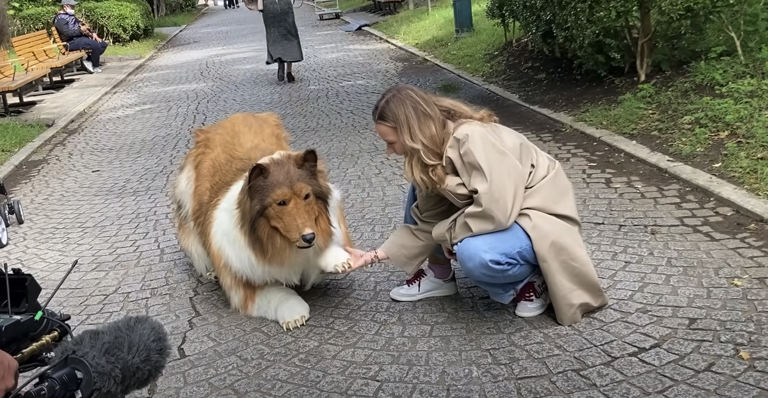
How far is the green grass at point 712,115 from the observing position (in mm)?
5887

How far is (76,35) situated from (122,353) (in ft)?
52.5

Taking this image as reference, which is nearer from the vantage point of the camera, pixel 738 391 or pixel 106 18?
pixel 738 391

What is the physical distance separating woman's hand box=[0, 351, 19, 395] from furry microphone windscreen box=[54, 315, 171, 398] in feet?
0.85

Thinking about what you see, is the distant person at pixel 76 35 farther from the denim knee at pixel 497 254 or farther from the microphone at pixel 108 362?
the microphone at pixel 108 362

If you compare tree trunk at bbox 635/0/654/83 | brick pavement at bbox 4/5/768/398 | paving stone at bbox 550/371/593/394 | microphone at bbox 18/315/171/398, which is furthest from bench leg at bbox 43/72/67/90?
paving stone at bbox 550/371/593/394

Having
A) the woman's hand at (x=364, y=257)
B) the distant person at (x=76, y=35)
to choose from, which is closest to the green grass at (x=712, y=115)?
the woman's hand at (x=364, y=257)

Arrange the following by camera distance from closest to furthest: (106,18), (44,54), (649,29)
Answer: (649,29) → (44,54) → (106,18)

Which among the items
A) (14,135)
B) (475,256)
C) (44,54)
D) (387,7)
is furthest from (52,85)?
(475,256)

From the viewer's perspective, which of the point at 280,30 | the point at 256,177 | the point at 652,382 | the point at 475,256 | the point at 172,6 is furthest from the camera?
the point at 172,6

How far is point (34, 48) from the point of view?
48.1ft

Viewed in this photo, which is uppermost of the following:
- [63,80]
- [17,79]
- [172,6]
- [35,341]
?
[172,6]

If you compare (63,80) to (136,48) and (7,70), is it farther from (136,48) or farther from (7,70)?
(136,48)

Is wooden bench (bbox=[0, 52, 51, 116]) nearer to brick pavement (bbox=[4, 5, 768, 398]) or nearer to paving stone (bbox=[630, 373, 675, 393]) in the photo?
brick pavement (bbox=[4, 5, 768, 398])

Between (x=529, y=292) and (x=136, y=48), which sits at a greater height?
(x=136, y=48)
